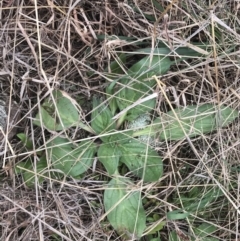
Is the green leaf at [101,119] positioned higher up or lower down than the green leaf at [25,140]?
higher up

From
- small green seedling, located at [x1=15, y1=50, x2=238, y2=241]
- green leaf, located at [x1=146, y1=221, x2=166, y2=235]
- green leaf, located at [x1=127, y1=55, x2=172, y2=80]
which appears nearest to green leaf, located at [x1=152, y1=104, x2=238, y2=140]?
small green seedling, located at [x1=15, y1=50, x2=238, y2=241]

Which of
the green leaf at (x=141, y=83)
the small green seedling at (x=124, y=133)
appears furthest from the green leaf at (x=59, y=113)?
the green leaf at (x=141, y=83)

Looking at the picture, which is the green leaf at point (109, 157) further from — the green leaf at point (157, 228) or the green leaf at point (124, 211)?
the green leaf at point (157, 228)

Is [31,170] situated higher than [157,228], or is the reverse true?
[31,170]

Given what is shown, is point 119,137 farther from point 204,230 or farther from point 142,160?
point 204,230

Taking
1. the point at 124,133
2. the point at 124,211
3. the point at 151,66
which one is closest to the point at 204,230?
the point at 124,211

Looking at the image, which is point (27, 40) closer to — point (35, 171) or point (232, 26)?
point (35, 171)

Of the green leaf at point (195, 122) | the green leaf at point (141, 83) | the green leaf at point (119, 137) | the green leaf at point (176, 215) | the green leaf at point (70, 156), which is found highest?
the green leaf at point (141, 83)
